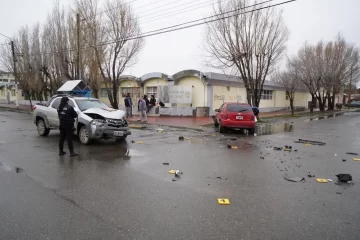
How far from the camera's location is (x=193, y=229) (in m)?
3.39

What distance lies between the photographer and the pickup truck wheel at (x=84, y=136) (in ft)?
30.5

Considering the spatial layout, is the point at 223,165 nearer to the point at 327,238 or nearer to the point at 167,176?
the point at 167,176

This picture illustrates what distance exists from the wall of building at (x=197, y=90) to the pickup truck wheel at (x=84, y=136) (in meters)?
15.4

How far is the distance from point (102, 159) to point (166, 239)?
4563 mm

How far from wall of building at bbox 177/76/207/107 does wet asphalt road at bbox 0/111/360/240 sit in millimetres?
15970

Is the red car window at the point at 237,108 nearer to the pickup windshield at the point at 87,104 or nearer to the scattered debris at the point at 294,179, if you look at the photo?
the pickup windshield at the point at 87,104

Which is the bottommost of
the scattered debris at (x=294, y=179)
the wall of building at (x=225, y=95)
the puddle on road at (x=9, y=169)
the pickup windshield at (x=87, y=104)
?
the scattered debris at (x=294, y=179)

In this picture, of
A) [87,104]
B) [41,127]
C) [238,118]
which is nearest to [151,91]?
[238,118]

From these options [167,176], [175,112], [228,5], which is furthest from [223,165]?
[175,112]

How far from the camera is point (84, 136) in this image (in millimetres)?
9406

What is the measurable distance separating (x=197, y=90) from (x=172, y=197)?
2008cm

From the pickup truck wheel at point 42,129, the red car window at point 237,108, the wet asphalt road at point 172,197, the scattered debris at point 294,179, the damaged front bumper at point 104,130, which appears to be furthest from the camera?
the red car window at point 237,108

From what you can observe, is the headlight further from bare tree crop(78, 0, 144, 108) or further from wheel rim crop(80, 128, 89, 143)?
bare tree crop(78, 0, 144, 108)

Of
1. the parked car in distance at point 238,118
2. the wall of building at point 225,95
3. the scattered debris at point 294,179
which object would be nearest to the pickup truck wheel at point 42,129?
the parked car in distance at point 238,118
